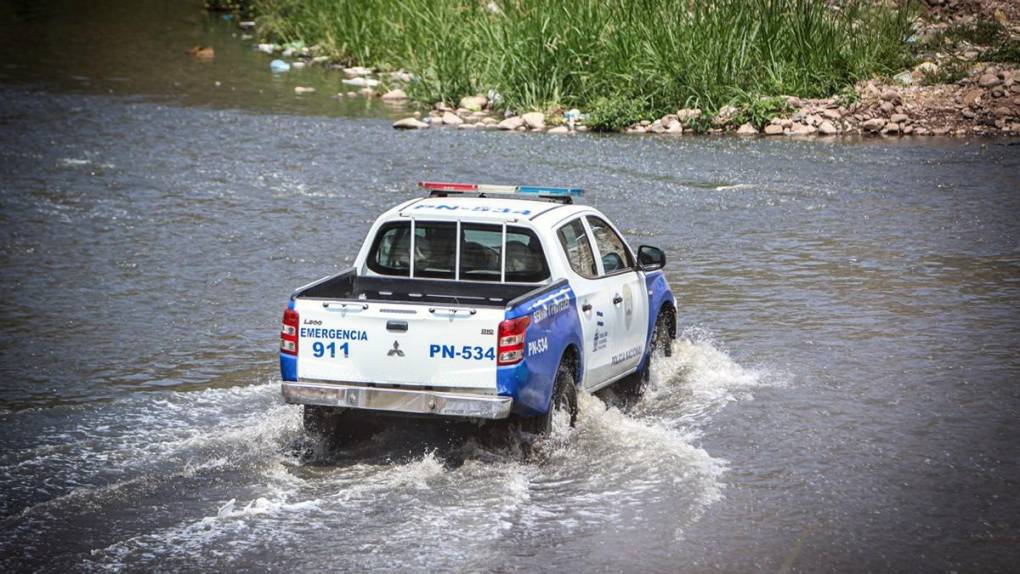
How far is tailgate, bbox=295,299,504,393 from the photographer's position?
30.0 ft

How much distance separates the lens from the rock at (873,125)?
28.0 meters

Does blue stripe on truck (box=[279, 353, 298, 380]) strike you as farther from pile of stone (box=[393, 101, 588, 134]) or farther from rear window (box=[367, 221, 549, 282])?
pile of stone (box=[393, 101, 588, 134])

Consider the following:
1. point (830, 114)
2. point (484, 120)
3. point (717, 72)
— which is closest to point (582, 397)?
point (717, 72)

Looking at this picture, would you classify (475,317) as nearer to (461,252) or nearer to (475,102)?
(461,252)

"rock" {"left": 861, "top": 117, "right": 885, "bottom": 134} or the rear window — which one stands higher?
the rear window

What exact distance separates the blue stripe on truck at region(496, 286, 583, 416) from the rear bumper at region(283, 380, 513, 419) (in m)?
0.13

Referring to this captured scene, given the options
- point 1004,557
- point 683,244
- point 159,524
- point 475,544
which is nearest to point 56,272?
point 683,244

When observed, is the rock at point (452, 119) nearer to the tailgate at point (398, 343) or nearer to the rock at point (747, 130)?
the rock at point (747, 130)

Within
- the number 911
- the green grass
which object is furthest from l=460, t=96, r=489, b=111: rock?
the number 911

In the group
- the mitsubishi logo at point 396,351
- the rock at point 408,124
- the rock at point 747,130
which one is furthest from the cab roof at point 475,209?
the rock at point 408,124

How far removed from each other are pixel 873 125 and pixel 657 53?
175 inches

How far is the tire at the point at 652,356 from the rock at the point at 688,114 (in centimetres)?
1613

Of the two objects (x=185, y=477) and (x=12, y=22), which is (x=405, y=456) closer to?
(x=185, y=477)

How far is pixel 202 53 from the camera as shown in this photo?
4103 cm
